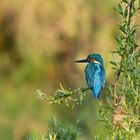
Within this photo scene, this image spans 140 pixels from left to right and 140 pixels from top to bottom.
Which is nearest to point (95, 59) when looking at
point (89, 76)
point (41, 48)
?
point (89, 76)

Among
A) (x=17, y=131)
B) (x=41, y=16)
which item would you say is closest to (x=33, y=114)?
(x=17, y=131)

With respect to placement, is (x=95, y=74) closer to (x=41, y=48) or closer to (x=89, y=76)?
(x=89, y=76)

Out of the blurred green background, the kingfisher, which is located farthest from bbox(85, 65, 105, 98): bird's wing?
the blurred green background

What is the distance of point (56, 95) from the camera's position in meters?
2.13

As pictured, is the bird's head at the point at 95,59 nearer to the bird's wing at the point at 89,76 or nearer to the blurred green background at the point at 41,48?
the bird's wing at the point at 89,76

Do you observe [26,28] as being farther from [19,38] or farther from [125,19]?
[125,19]

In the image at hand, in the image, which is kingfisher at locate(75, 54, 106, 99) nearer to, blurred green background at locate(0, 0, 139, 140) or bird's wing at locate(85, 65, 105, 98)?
bird's wing at locate(85, 65, 105, 98)

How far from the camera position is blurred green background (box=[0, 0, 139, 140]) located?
1119 cm

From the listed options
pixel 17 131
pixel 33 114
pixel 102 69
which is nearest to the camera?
pixel 102 69

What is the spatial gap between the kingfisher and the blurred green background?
7978mm

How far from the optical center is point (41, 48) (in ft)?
37.6

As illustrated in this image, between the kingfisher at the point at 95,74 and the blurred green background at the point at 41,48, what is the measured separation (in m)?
7.98

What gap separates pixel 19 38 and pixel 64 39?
0.74 metres

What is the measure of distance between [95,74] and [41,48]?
29.4 ft
